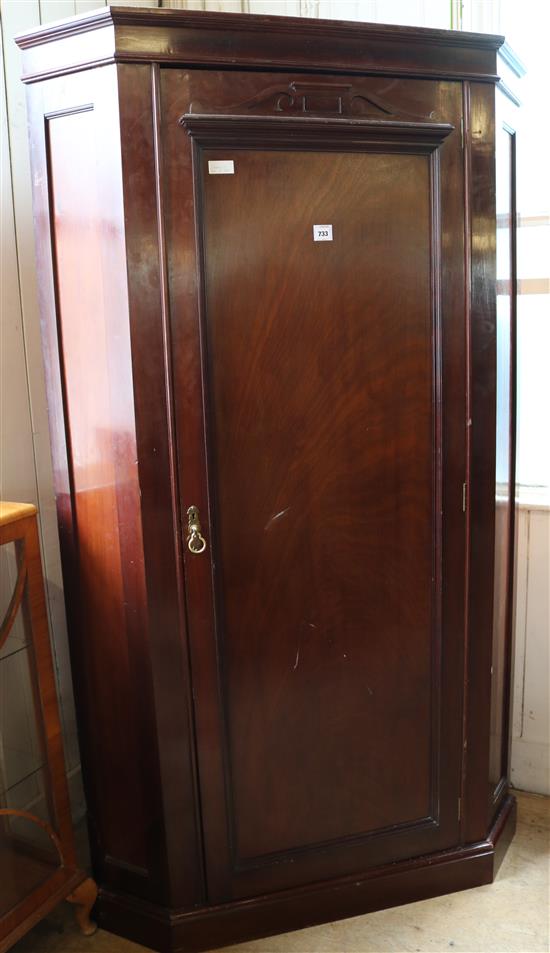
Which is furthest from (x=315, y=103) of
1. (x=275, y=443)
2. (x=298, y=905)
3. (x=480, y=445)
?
(x=298, y=905)

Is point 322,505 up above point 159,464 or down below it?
below

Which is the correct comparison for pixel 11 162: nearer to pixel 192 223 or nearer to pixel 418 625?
pixel 192 223

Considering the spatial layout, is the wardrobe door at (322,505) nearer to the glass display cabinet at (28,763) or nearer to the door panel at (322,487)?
the door panel at (322,487)

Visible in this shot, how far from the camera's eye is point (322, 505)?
5.98 feet

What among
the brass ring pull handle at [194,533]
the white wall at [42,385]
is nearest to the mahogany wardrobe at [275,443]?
the brass ring pull handle at [194,533]

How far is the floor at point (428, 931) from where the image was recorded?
1930 millimetres

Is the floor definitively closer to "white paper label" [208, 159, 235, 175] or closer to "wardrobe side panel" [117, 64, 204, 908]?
"wardrobe side panel" [117, 64, 204, 908]

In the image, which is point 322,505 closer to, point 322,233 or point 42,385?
point 322,233

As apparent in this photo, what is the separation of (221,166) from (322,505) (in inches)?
28.4

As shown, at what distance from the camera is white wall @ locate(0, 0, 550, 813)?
79.0 inches

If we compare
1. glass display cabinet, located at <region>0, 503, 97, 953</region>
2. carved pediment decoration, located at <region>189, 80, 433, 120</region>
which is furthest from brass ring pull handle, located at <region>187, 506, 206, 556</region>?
carved pediment decoration, located at <region>189, 80, 433, 120</region>

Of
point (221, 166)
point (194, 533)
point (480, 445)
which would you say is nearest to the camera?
point (221, 166)

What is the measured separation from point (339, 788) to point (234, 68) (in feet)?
5.13

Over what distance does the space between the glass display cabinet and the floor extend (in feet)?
0.28
